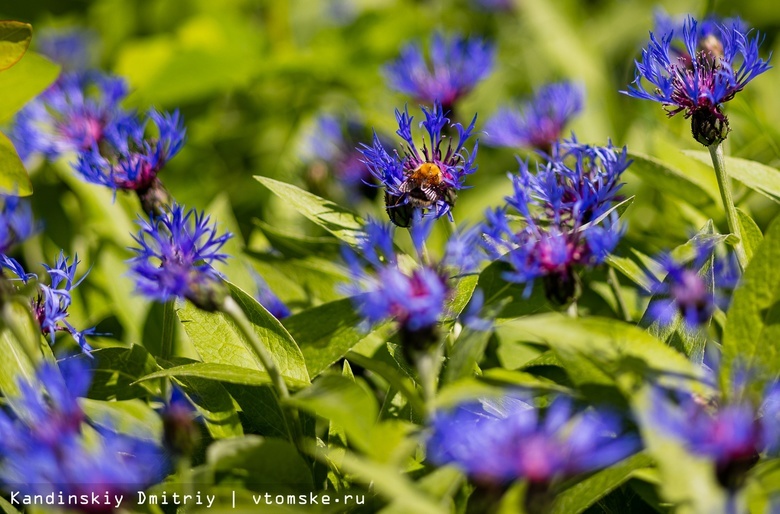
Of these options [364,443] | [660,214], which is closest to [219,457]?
[364,443]

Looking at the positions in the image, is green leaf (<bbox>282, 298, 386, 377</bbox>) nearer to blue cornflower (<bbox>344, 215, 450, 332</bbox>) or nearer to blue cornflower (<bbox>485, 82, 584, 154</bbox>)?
blue cornflower (<bbox>344, 215, 450, 332</bbox>)

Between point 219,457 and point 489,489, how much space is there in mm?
267

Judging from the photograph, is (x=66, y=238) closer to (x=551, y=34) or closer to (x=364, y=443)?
(x=364, y=443)

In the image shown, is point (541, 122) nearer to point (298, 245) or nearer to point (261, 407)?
point (298, 245)

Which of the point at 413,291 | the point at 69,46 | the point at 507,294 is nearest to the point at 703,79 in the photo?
the point at 507,294

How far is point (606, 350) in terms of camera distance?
0.84 meters

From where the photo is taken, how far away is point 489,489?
771 mm

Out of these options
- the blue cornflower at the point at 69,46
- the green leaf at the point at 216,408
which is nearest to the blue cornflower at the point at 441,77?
the green leaf at the point at 216,408

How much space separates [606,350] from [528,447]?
16 cm

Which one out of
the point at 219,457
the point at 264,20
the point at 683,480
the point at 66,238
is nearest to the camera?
the point at 683,480

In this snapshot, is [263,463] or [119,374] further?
[119,374]

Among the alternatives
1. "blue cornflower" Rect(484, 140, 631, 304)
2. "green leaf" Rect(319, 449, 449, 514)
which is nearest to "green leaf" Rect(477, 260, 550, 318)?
"blue cornflower" Rect(484, 140, 631, 304)

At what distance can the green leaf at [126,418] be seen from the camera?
3.28 ft

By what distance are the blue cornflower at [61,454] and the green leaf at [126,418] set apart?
0.23 ft
